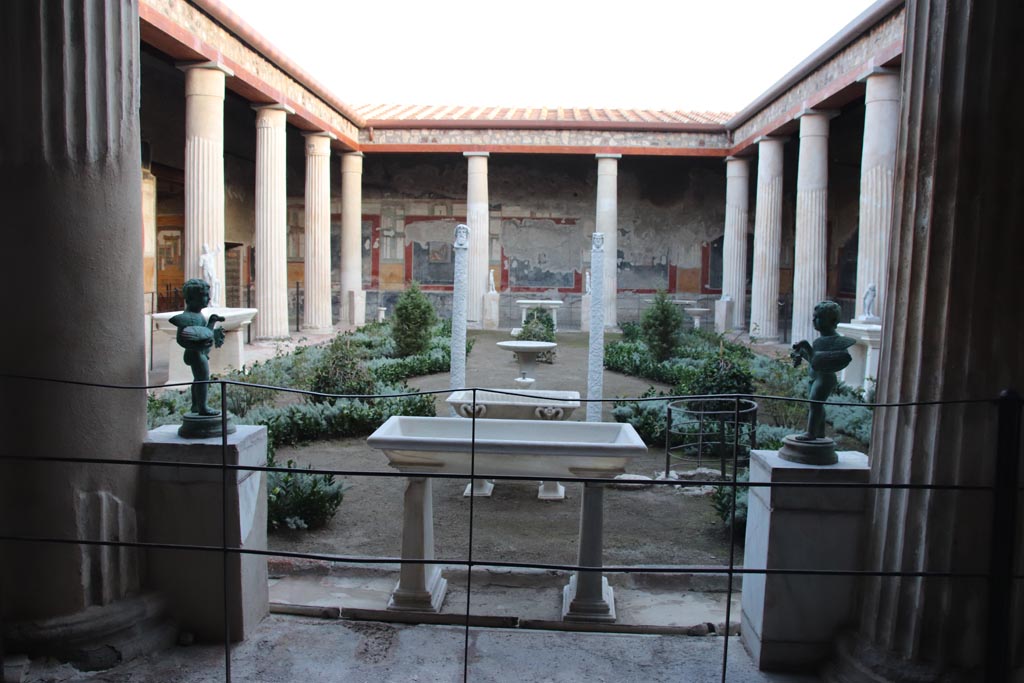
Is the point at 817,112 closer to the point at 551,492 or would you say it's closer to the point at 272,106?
the point at 272,106

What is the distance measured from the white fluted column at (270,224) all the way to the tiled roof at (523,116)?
4746 mm

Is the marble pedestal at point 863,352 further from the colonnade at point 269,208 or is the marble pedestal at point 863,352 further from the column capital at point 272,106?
the column capital at point 272,106

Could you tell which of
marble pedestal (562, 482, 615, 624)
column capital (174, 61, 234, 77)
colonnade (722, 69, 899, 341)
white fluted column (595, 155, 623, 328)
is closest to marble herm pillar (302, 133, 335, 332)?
column capital (174, 61, 234, 77)

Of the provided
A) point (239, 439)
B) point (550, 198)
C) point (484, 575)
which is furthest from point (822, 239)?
point (239, 439)

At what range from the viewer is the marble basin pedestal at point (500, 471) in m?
3.44

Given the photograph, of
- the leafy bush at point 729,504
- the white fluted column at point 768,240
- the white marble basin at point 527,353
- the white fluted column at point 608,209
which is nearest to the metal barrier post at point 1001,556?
the leafy bush at point 729,504

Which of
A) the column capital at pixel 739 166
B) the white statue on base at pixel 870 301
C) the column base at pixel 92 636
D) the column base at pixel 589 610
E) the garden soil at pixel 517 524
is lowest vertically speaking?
the garden soil at pixel 517 524

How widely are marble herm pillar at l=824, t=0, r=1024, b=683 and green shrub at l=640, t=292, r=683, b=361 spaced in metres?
8.72

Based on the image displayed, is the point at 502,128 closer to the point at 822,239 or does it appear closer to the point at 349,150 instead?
the point at 349,150

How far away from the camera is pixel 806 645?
2.64 m

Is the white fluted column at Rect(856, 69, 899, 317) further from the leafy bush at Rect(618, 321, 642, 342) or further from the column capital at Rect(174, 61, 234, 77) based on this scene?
the column capital at Rect(174, 61, 234, 77)

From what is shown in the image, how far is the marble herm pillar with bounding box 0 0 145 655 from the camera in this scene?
2.49 metres

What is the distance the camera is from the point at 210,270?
10.4 meters

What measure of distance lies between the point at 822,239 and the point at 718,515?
31.4 feet
